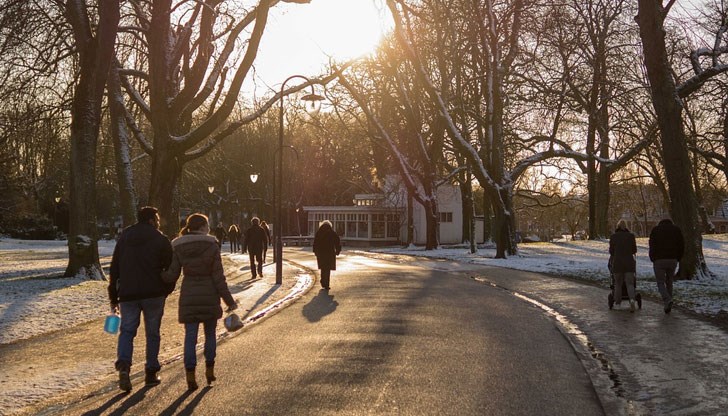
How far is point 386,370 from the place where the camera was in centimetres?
799

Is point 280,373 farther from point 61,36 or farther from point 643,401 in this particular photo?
point 61,36

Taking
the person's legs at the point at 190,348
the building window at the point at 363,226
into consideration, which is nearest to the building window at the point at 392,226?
the building window at the point at 363,226

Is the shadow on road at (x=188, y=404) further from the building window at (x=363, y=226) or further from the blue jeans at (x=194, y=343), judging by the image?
the building window at (x=363, y=226)

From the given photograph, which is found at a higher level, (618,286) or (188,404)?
(618,286)

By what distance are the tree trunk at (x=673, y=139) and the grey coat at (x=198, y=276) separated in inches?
596

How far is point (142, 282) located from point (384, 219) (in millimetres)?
54565

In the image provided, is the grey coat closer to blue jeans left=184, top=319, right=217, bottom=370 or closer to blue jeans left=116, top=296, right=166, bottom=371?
blue jeans left=184, top=319, right=217, bottom=370

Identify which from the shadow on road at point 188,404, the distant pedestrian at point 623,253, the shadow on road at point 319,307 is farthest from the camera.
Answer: the distant pedestrian at point 623,253

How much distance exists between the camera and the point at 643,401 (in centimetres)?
684

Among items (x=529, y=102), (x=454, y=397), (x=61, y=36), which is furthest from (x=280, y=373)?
(x=529, y=102)

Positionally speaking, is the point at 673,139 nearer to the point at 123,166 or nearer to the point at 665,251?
the point at 665,251

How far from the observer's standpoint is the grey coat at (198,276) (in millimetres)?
7469

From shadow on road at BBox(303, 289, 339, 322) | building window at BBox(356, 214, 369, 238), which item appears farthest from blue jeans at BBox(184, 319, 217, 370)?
building window at BBox(356, 214, 369, 238)

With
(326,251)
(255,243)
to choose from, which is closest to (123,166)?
(255,243)
